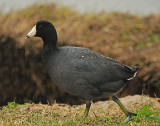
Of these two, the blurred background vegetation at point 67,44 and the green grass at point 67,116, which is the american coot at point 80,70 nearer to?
the green grass at point 67,116

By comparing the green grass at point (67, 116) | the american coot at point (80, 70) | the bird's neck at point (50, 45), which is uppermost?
the bird's neck at point (50, 45)

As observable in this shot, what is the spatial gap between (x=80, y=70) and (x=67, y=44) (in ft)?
12.1

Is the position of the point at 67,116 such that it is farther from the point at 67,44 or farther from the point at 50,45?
the point at 67,44

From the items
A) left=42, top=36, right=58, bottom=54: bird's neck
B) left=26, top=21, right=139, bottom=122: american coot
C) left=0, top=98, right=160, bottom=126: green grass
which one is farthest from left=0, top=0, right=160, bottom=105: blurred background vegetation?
left=26, top=21, right=139, bottom=122: american coot

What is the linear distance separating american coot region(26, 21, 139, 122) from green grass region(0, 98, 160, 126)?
0.31 meters

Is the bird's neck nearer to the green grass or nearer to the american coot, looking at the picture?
the american coot

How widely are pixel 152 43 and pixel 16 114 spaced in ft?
22.9

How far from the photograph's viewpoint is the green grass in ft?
19.3

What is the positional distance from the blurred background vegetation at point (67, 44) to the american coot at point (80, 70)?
234cm

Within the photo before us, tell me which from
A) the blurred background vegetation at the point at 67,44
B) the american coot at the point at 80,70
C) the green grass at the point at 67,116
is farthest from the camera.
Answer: the blurred background vegetation at the point at 67,44

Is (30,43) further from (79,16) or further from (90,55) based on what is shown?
(79,16)

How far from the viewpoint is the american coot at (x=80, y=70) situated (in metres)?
5.73

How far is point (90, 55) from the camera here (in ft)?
19.7

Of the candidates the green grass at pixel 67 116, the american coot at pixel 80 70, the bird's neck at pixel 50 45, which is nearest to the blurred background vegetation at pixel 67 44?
the green grass at pixel 67 116
